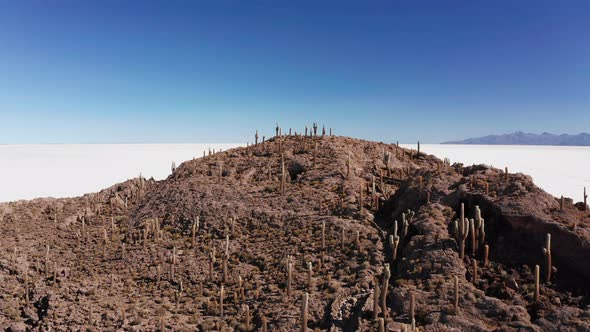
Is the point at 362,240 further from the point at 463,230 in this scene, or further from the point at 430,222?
the point at 463,230

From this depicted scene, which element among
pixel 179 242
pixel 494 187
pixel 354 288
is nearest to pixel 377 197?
pixel 494 187

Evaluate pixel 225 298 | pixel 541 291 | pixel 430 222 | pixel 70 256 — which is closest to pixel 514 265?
pixel 541 291

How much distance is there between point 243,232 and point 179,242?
382 cm

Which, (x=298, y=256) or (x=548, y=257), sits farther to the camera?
(x=298, y=256)

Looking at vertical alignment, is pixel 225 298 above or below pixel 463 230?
below

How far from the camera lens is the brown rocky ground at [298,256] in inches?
519

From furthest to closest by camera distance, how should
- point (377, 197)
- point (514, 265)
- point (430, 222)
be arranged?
point (377, 197) < point (430, 222) < point (514, 265)

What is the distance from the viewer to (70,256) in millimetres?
20438

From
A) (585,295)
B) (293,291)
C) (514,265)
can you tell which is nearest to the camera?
(585,295)

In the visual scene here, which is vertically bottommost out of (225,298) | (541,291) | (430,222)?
(225,298)

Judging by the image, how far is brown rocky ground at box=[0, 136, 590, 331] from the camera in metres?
13.2

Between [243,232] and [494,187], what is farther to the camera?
[243,232]

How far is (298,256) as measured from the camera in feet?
59.6

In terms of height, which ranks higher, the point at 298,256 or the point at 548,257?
the point at 548,257
